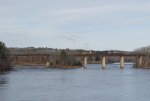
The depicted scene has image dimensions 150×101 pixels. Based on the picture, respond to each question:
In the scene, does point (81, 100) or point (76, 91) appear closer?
point (81, 100)

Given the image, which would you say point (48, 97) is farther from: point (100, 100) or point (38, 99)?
point (100, 100)

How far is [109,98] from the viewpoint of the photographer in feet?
240

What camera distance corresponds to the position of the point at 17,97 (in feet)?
241

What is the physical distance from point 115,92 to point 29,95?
1405 centimetres

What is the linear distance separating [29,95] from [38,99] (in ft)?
19.9

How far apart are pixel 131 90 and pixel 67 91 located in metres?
10.8

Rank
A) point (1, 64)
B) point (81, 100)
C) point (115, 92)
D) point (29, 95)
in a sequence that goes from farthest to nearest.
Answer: point (1, 64) < point (115, 92) < point (29, 95) < point (81, 100)

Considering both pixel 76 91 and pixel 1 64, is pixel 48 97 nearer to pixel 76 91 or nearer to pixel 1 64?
pixel 76 91

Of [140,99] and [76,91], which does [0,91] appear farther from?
[140,99]

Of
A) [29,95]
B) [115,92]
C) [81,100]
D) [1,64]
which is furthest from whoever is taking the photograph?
[1,64]

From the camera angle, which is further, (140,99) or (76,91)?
(76,91)

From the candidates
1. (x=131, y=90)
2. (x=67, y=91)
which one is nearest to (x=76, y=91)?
(x=67, y=91)

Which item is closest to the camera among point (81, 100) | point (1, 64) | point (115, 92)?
point (81, 100)

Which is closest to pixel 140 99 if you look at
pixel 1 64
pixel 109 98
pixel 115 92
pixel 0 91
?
pixel 109 98
